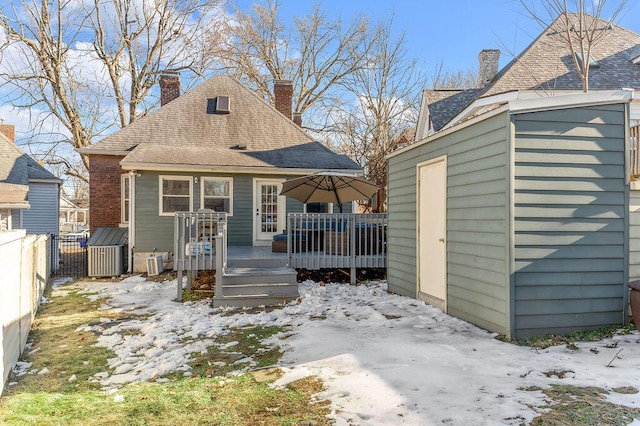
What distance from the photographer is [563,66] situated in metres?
11.7

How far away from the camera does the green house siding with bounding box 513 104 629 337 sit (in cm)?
436

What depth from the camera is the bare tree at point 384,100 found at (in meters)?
19.0

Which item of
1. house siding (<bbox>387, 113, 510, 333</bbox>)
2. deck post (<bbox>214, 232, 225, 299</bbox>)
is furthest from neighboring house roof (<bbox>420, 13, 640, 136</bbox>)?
deck post (<bbox>214, 232, 225, 299</bbox>)

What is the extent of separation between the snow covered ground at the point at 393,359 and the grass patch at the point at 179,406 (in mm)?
251

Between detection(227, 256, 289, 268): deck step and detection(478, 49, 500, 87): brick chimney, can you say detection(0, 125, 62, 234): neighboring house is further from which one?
detection(478, 49, 500, 87): brick chimney

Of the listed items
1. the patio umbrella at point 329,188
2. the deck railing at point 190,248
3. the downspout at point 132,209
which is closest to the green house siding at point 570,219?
the patio umbrella at point 329,188

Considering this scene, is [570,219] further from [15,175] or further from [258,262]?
[15,175]

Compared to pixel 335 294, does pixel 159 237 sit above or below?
above

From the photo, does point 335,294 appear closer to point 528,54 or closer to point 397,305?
point 397,305

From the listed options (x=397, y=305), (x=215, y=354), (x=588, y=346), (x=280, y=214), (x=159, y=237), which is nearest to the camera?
(x=588, y=346)

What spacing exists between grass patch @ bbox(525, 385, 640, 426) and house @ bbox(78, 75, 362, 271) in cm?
906

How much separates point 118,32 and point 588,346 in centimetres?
2066

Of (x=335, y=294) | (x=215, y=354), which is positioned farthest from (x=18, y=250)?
(x=335, y=294)

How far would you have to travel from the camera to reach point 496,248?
4520 mm
